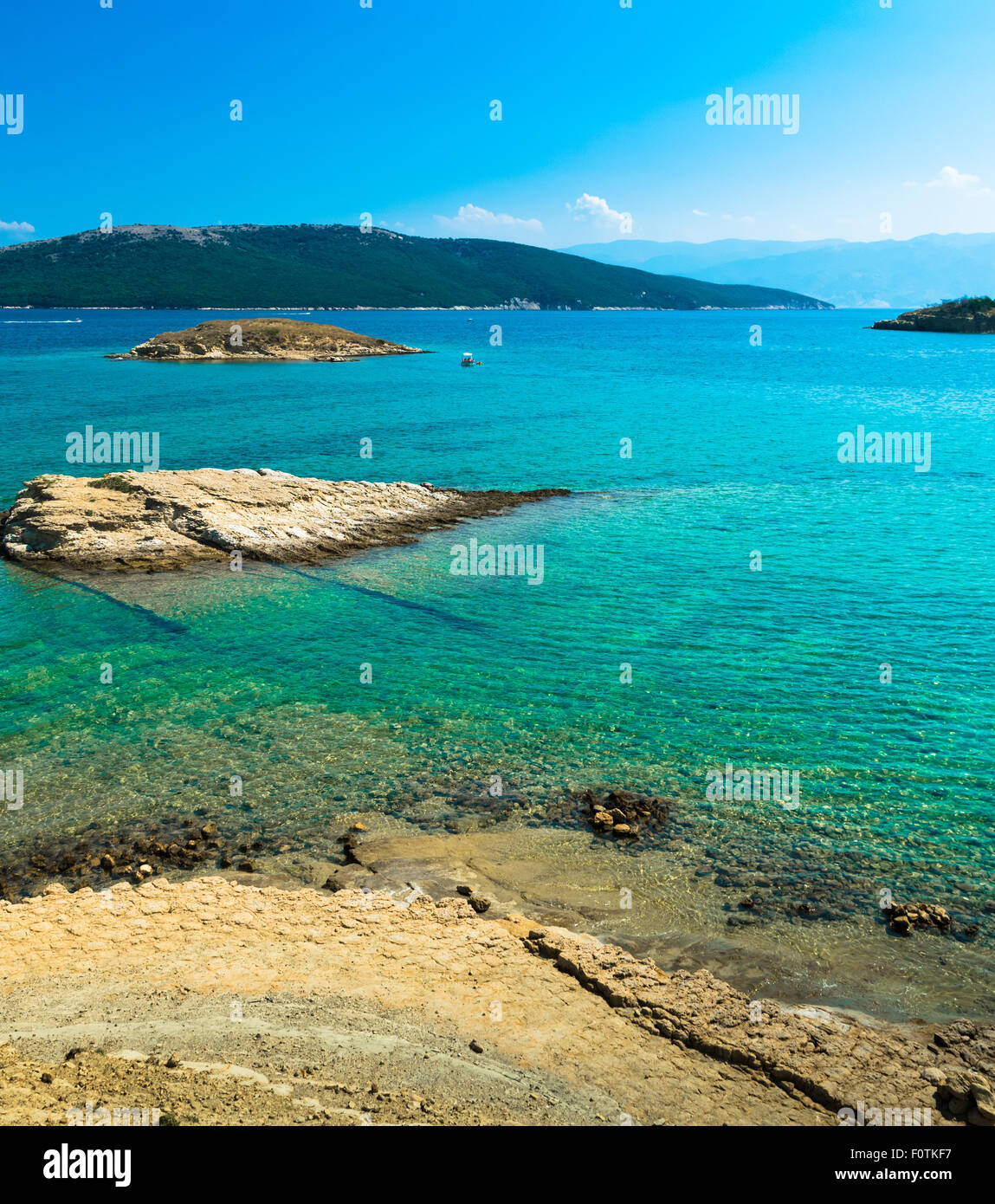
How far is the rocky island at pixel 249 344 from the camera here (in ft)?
373

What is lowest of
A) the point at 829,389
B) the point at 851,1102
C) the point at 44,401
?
the point at 851,1102

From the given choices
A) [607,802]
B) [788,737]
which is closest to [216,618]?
[607,802]

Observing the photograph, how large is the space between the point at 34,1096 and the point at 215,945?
3629 millimetres

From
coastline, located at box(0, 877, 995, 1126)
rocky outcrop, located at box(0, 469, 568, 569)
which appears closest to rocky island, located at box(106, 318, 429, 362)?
rocky outcrop, located at box(0, 469, 568, 569)

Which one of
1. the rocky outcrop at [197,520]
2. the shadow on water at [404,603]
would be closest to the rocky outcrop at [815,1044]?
the shadow on water at [404,603]

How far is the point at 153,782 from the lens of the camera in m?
16.0

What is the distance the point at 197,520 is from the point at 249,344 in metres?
95.2

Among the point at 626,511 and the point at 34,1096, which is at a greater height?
the point at 626,511

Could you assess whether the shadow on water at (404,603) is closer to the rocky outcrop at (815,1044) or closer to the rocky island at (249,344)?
the rocky outcrop at (815,1044)

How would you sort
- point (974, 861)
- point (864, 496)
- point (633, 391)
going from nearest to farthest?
point (974, 861), point (864, 496), point (633, 391)

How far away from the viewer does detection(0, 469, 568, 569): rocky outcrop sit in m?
30.5

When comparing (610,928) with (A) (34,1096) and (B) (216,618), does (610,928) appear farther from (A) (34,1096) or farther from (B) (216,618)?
(B) (216,618)

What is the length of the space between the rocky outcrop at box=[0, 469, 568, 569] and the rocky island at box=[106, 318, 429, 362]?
87216 mm

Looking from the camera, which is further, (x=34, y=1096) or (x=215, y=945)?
(x=215, y=945)
